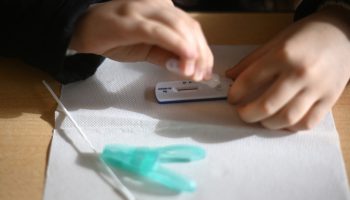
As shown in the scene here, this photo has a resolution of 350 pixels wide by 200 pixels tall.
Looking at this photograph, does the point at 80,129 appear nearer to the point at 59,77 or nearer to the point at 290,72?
the point at 59,77

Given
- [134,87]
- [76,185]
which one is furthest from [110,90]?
[76,185]

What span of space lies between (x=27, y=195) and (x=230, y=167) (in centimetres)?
19

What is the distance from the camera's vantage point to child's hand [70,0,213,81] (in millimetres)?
404

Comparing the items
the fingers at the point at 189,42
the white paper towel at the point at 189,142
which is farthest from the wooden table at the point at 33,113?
the fingers at the point at 189,42

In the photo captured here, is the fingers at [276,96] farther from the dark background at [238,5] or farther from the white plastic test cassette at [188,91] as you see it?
the dark background at [238,5]

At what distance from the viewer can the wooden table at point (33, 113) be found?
1.30 feet

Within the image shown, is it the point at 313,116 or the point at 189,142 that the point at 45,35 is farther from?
the point at 313,116

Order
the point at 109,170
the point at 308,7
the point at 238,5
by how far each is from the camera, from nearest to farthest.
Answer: the point at 109,170
the point at 308,7
the point at 238,5

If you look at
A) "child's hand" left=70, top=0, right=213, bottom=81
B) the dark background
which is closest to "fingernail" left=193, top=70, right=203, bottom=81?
"child's hand" left=70, top=0, right=213, bottom=81

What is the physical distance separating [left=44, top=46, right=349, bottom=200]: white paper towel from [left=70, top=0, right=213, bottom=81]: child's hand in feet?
0.15

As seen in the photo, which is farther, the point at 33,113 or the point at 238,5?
the point at 238,5

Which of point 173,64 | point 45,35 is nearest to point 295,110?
point 173,64

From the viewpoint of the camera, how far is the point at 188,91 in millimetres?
466

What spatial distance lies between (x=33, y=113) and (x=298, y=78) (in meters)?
0.28
